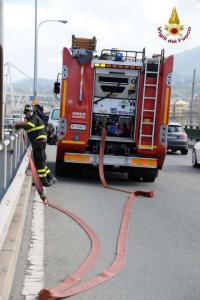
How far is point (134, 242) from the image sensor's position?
283 inches

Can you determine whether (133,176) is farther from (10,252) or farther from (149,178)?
(10,252)

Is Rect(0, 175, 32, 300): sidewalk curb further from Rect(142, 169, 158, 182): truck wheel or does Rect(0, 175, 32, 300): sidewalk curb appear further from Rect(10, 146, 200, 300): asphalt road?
Rect(142, 169, 158, 182): truck wheel

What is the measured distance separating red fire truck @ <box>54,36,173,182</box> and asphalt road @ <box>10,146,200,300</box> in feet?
3.15

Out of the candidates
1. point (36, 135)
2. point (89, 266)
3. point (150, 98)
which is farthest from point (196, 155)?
point (89, 266)

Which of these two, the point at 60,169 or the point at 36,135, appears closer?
the point at 36,135

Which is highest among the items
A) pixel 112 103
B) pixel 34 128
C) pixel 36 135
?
pixel 112 103

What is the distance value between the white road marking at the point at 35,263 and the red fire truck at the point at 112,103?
15.8ft

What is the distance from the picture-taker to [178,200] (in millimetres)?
11375

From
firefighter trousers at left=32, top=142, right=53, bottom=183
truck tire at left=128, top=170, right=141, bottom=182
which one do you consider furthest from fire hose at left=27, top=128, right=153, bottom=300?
truck tire at left=128, top=170, right=141, bottom=182

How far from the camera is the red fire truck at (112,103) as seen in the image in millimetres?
13125

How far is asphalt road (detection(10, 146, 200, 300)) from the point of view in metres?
5.31

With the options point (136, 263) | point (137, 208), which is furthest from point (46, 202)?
point (136, 263)

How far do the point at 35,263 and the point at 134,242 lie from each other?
1704mm

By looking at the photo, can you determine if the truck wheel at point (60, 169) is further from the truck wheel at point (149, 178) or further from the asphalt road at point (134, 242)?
the truck wheel at point (149, 178)
